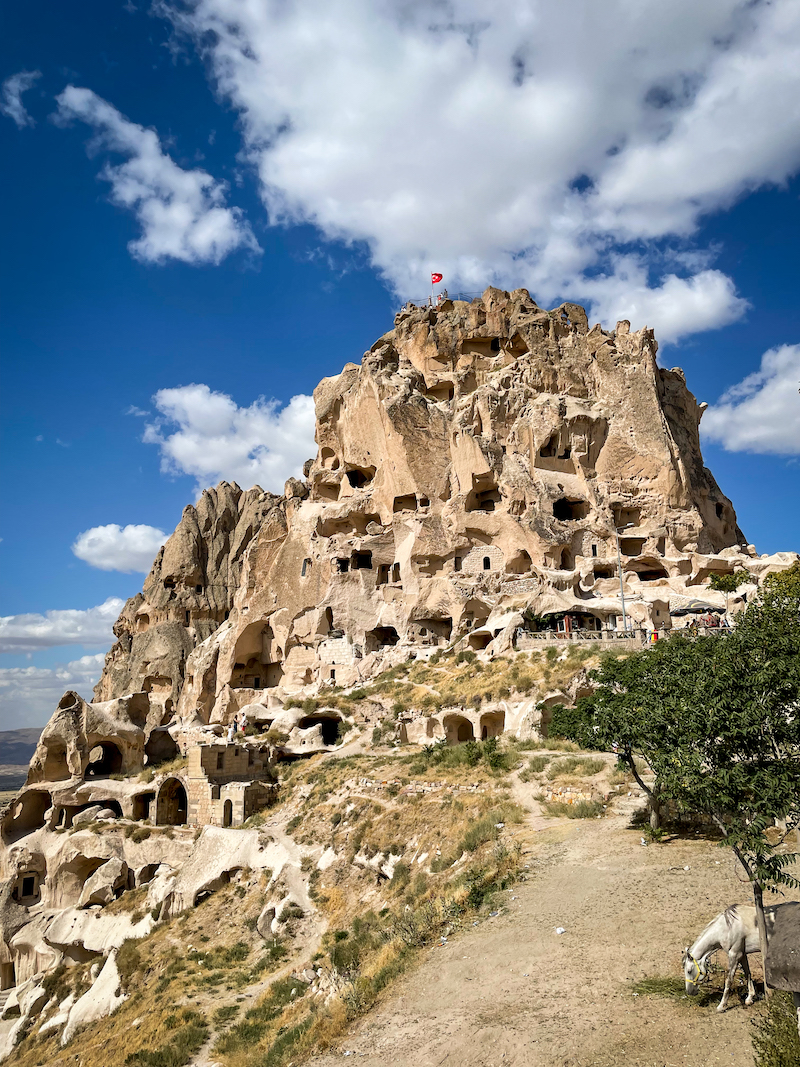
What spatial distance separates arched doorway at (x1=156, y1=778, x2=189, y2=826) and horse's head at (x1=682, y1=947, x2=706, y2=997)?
91.2 ft

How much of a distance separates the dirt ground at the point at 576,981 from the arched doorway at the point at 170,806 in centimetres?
2344

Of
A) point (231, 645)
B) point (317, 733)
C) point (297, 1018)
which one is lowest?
point (297, 1018)

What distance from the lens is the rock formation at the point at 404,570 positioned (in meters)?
31.2

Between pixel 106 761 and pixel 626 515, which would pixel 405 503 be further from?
pixel 106 761

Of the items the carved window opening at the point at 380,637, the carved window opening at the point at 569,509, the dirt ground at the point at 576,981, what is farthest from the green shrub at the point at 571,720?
the carved window opening at the point at 569,509

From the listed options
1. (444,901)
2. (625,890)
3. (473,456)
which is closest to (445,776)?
(444,901)

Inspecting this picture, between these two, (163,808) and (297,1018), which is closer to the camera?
(297,1018)

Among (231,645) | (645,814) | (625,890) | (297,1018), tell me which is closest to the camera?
(625,890)

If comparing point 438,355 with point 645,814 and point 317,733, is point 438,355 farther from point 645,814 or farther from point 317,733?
point 645,814

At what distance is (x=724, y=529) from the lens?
56.1 metres

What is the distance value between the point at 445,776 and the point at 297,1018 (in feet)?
37.7

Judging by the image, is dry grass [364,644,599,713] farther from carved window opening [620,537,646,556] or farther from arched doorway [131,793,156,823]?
carved window opening [620,537,646,556]

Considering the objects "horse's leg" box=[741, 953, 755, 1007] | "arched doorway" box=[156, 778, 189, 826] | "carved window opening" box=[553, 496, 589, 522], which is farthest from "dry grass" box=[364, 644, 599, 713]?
"horse's leg" box=[741, 953, 755, 1007]

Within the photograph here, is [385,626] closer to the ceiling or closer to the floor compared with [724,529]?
closer to the floor
